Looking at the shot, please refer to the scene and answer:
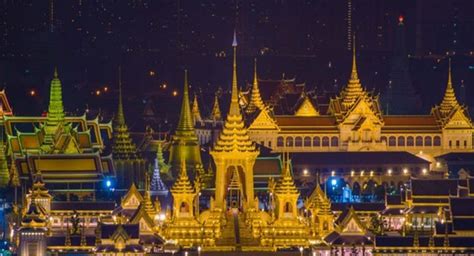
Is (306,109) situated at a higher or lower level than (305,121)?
higher

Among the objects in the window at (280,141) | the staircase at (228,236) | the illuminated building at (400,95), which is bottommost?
the staircase at (228,236)

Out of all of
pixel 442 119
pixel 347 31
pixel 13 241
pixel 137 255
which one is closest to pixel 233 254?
pixel 137 255

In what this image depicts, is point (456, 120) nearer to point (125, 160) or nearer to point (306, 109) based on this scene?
point (306, 109)

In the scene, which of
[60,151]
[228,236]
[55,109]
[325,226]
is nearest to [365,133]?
[55,109]

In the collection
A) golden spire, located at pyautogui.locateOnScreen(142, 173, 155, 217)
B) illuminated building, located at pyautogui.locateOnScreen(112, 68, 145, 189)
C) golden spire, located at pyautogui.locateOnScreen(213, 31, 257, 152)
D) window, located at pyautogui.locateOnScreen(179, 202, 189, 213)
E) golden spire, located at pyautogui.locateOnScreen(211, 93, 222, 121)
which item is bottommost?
window, located at pyautogui.locateOnScreen(179, 202, 189, 213)

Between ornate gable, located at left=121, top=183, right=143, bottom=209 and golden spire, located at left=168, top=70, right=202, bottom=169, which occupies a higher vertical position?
golden spire, located at left=168, top=70, right=202, bottom=169

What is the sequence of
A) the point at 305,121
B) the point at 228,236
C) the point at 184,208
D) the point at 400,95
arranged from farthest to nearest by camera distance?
the point at 400,95
the point at 305,121
the point at 184,208
the point at 228,236

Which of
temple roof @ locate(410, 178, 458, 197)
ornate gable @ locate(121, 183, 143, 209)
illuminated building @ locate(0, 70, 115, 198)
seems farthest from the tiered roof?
illuminated building @ locate(0, 70, 115, 198)

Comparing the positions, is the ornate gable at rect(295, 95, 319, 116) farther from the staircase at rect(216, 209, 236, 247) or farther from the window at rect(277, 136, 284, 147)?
the staircase at rect(216, 209, 236, 247)

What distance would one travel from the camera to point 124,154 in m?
46.4

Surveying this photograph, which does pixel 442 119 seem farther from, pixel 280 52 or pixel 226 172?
pixel 280 52

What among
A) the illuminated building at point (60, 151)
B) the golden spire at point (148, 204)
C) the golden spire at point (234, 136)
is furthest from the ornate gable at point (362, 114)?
the golden spire at point (234, 136)

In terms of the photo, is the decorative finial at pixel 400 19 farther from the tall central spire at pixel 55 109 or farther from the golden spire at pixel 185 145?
the golden spire at pixel 185 145

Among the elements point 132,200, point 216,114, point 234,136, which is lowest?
point 132,200
